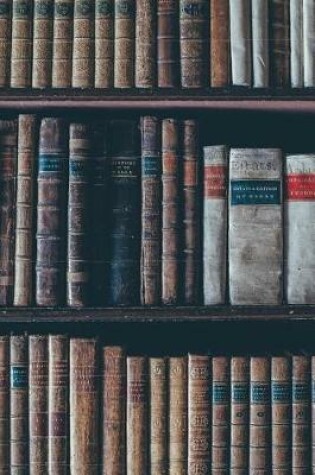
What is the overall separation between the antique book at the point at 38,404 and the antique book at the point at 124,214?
0.13 metres

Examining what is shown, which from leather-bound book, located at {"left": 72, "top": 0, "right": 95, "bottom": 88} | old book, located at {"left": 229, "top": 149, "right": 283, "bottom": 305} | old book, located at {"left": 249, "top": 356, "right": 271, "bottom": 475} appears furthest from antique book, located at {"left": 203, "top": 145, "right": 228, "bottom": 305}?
leather-bound book, located at {"left": 72, "top": 0, "right": 95, "bottom": 88}

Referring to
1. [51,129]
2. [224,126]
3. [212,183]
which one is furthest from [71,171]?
[224,126]

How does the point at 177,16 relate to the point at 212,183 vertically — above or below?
above

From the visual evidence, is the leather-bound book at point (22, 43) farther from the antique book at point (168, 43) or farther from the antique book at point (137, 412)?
the antique book at point (137, 412)

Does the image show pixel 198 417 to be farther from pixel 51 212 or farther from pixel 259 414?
pixel 51 212

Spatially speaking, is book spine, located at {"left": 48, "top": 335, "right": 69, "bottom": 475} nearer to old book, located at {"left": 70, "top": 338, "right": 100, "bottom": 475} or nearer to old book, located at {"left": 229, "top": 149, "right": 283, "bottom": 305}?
old book, located at {"left": 70, "top": 338, "right": 100, "bottom": 475}

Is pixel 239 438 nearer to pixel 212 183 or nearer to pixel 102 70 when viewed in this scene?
pixel 212 183

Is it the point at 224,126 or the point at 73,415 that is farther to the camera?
the point at 224,126

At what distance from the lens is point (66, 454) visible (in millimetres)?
1200

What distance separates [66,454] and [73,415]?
0.06m

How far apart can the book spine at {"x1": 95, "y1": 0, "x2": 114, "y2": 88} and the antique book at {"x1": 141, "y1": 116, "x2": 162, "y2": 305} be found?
86 millimetres

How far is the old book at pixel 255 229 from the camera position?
47.0 inches

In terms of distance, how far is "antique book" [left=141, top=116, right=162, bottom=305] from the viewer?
1.19 meters

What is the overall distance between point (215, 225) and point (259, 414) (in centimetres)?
29
